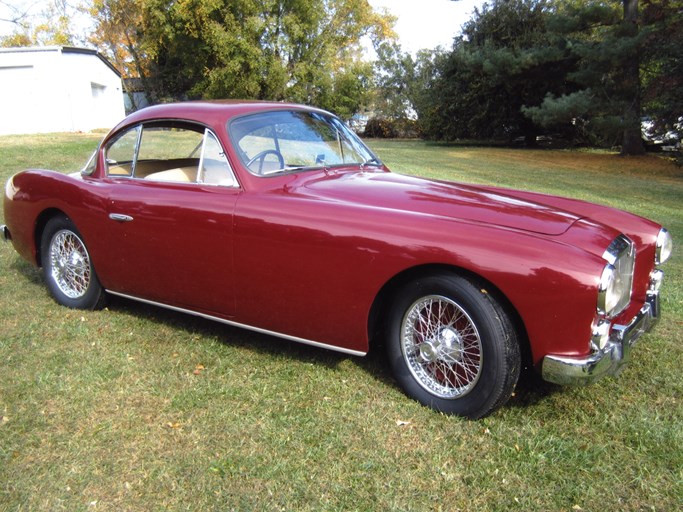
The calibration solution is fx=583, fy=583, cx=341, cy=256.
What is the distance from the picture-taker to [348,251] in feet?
10.0

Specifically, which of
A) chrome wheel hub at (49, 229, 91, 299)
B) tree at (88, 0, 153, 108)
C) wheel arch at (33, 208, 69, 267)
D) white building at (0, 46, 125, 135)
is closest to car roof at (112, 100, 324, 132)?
wheel arch at (33, 208, 69, 267)

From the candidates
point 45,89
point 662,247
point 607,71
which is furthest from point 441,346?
point 45,89

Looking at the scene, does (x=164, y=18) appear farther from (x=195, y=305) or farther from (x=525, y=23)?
(x=195, y=305)

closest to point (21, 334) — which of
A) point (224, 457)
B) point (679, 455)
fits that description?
point (224, 457)

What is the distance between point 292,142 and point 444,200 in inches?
48.0

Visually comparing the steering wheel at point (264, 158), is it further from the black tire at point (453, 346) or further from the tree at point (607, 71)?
the tree at point (607, 71)

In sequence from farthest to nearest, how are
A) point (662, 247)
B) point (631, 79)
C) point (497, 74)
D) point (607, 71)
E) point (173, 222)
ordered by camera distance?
Answer: point (497, 74) → point (607, 71) → point (631, 79) → point (173, 222) → point (662, 247)

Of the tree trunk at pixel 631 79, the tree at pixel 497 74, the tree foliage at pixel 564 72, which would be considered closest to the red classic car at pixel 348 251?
the tree foliage at pixel 564 72

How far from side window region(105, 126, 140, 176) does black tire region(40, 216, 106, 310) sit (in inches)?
22.6

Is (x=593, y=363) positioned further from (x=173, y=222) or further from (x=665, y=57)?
(x=665, y=57)

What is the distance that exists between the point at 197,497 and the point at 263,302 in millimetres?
1226

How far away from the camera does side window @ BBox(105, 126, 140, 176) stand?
4.25 meters

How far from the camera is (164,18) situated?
29359 millimetres

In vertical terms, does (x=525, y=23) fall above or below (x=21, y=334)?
above
